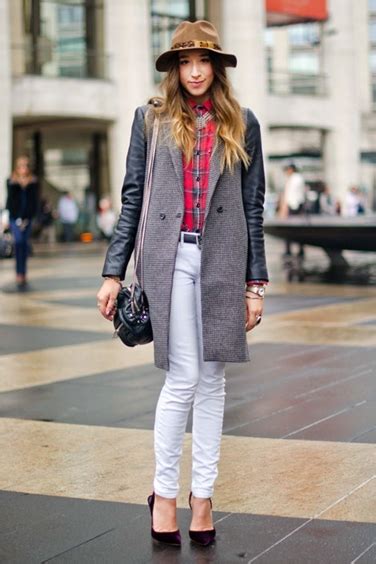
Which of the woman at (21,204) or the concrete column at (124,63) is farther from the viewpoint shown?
the concrete column at (124,63)

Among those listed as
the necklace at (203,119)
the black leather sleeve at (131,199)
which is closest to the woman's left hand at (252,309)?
the black leather sleeve at (131,199)

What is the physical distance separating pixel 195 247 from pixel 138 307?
328 millimetres

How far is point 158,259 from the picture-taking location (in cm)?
445

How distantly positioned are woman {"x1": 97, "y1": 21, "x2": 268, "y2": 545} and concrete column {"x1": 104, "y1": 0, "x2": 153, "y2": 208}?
37261 mm

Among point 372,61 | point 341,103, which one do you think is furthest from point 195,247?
point 372,61

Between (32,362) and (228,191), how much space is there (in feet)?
17.2

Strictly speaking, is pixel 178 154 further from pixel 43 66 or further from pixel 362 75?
pixel 362 75

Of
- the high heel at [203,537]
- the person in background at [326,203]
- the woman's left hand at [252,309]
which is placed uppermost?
the person in background at [326,203]

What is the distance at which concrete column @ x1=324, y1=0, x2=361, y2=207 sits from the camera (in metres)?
51.1

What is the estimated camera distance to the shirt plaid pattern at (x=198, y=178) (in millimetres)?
4504

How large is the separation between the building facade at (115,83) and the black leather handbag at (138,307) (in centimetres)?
3187

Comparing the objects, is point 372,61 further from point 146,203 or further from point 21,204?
point 146,203

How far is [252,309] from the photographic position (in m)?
4.59

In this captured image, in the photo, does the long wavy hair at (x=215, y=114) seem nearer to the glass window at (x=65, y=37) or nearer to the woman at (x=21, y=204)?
the woman at (x=21, y=204)
